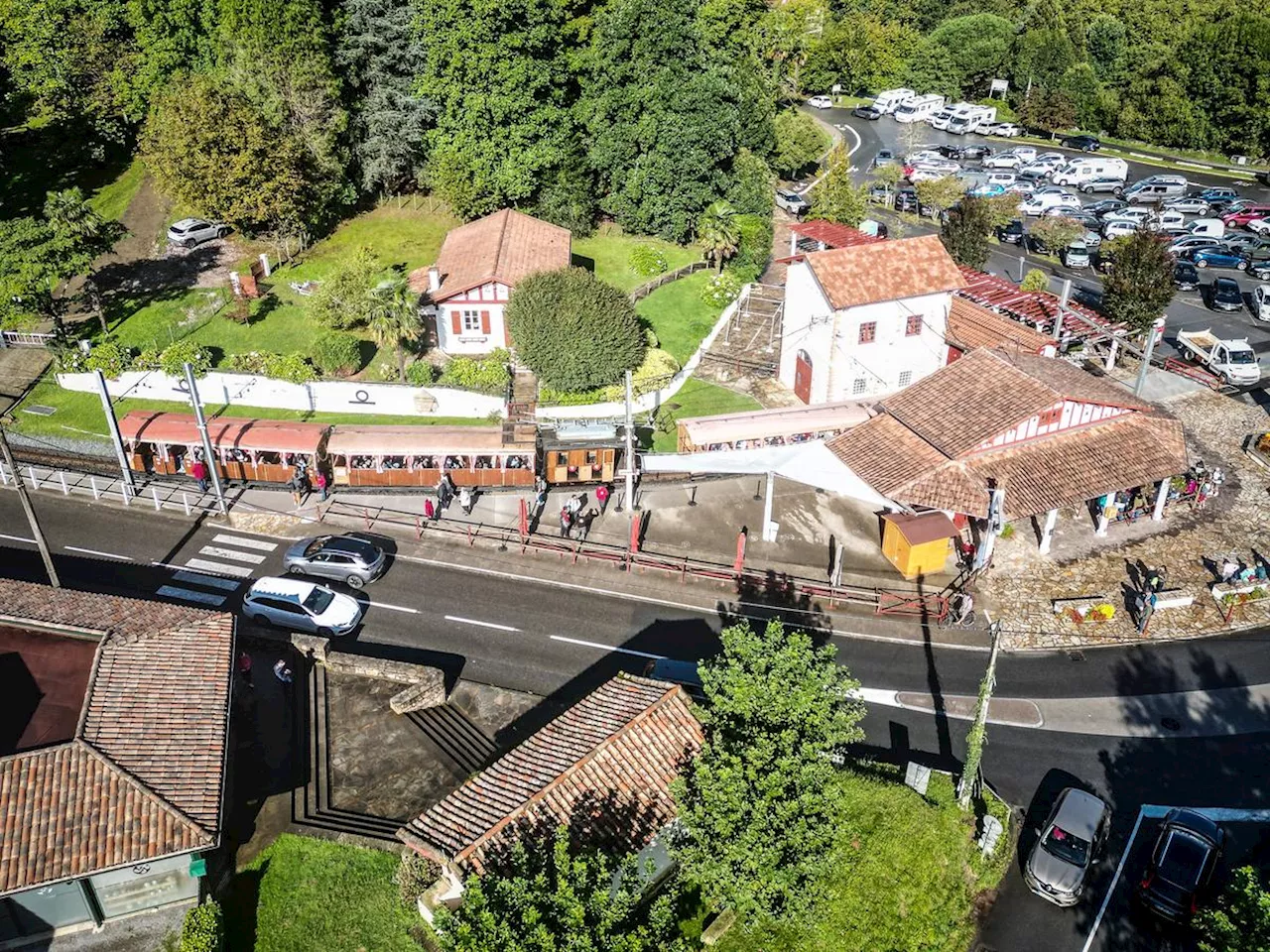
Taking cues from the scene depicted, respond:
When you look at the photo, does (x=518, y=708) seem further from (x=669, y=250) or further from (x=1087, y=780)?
(x=669, y=250)

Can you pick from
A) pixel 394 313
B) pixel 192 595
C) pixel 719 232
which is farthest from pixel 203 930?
pixel 719 232

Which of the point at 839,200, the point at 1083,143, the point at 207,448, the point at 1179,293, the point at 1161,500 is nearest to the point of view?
the point at 207,448

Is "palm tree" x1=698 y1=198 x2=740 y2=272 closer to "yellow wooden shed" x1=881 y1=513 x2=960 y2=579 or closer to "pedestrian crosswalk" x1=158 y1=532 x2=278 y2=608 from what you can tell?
"yellow wooden shed" x1=881 y1=513 x2=960 y2=579

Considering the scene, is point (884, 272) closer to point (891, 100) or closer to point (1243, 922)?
point (1243, 922)

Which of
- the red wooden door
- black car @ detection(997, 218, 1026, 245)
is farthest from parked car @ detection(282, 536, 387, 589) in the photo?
black car @ detection(997, 218, 1026, 245)

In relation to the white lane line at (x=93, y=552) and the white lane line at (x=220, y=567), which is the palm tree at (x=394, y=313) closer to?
the white lane line at (x=220, y=567)

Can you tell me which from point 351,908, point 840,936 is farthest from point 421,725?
point 840,936
